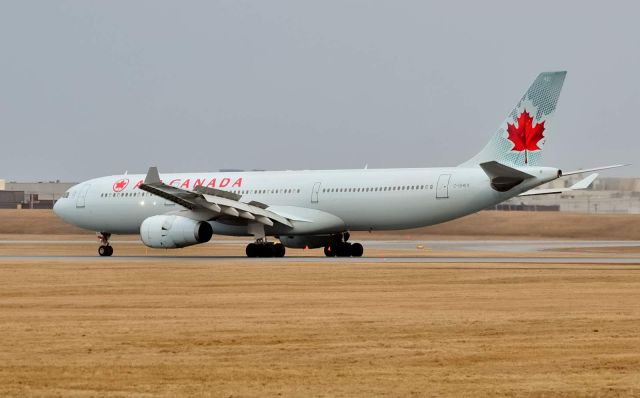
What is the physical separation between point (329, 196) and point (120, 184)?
12.6 meters

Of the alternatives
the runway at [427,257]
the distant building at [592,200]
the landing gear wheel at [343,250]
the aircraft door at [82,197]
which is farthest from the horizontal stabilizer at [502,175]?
the distant building at [592,200]

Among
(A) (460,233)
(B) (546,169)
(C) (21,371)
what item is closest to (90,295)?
(C) (21,371)

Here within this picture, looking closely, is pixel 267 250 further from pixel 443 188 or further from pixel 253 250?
pixel 443 188

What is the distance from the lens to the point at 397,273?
39594 millimetres

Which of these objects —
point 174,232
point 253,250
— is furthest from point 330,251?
point 174,232

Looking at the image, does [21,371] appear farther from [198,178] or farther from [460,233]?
[460,233]

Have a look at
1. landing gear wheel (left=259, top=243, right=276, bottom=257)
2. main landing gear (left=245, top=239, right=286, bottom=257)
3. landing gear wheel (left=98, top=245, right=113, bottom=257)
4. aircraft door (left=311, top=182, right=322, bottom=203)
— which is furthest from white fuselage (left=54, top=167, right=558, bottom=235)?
landing gear wheel (left=98, top=245, right=113, bottom=257)

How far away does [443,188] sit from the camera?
53.7 m

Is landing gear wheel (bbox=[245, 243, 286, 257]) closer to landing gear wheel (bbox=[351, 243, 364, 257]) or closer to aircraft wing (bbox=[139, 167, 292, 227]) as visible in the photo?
aircraft wing (bbox=[139, 167, 292, 227])

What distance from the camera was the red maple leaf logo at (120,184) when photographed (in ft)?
209

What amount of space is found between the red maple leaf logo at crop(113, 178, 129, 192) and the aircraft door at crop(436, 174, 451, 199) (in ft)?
58.7

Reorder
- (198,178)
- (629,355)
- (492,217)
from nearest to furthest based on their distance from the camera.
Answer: (629,355)
(198,178)
(492,217)

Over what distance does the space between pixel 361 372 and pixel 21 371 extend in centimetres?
451

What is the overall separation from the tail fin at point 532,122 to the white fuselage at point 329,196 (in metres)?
1.17
